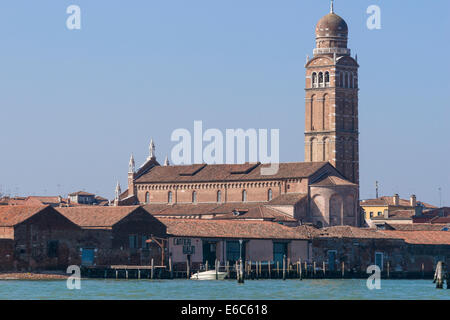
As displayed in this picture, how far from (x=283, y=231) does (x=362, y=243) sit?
603cm

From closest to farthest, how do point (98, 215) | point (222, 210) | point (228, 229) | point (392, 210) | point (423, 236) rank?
point (98, 215)
point (228, 229)
point (423, 236)
point (222, 210)
point (392, 210)

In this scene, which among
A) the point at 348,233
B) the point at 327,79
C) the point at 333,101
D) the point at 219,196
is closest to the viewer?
the point at 348,233

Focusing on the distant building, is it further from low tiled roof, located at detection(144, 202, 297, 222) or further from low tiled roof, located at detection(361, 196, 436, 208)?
low tiled roof, located at detection(144, 202, 297, 222)

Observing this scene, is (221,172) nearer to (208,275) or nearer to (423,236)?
(423,236)

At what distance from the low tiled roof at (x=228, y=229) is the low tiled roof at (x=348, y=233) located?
2631 mm

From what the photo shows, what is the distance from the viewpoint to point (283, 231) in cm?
8956

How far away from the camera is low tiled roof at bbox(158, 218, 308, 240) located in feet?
278

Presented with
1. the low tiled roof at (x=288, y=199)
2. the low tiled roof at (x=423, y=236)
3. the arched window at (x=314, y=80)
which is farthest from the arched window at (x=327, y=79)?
the low tiled roof at (x=423, y=236)

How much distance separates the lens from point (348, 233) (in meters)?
91.4

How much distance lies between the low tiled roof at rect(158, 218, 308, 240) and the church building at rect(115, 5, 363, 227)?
10953mm

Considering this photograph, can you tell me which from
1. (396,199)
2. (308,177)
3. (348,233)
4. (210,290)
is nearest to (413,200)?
(396,199)

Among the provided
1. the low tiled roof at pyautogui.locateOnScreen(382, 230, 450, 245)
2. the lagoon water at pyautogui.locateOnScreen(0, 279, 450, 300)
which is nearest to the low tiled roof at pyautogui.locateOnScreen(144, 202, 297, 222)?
the low tiled roof at pyautogui.locateOnScreen(382, 230, 450, 245)

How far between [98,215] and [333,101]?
38.0 meters

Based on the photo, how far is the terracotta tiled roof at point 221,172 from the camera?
107m
